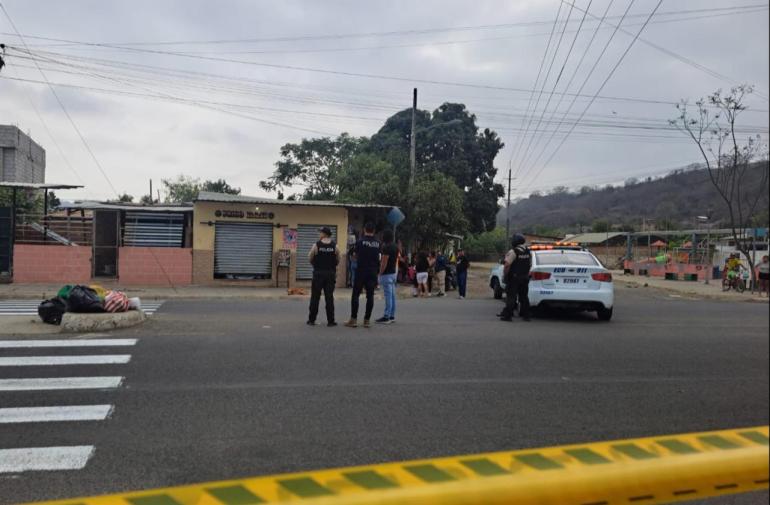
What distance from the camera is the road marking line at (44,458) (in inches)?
164

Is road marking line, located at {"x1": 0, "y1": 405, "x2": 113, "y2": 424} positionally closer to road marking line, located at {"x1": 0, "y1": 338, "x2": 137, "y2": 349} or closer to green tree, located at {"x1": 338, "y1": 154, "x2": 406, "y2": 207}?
road marking line, located at {"x1": 0, "y1": 338, "x2": 137, "y2": 349}

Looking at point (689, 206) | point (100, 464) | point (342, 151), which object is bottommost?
point (100, 464)

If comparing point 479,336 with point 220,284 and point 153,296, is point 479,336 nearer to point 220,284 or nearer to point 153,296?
point 153,296

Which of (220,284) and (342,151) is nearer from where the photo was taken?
(220,284)

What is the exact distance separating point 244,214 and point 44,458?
16.0 metres

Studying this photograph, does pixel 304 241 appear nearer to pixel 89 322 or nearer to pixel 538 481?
pixel 89 322

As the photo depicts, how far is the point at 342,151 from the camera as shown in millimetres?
38969

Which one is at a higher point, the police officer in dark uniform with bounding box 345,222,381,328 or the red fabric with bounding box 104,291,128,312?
the police officer in dark uniform with bounding box 345,222,381,328

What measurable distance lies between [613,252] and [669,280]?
17.6m

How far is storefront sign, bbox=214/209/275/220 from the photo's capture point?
65.0 ft

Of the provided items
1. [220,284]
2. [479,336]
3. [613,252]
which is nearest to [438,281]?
[220,284]

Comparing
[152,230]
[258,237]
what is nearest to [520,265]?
[258,237]

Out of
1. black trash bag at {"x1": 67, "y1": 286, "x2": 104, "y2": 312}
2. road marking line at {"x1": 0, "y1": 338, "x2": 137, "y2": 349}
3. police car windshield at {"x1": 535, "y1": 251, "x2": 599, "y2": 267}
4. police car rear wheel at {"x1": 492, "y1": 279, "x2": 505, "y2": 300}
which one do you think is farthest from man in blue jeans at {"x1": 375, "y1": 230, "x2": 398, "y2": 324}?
police car rear wheel at {"x1": 492, "y1": 279, "x2": 505, "y2": 300}

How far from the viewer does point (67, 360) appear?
7.20 meters
